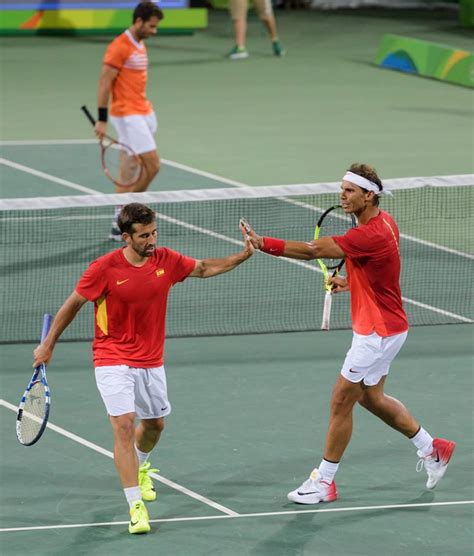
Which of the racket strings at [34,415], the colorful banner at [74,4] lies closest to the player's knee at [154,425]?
the racket strings at [34,415]

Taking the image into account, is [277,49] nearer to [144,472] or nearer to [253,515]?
[144,472]

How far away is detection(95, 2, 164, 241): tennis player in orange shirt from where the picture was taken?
13492 millimetres

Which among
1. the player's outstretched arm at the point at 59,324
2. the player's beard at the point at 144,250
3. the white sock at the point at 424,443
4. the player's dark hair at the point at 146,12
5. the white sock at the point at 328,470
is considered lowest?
the white sock at the point at 328,470

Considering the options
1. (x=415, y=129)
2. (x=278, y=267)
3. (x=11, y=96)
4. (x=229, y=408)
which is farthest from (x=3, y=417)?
(x=11, y=96)

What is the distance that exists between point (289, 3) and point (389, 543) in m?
26.3

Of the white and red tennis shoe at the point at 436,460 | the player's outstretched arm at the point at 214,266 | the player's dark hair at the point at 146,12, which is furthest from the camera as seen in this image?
the player's dark hair at the point at 146,12

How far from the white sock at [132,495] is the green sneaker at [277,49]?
18979mm

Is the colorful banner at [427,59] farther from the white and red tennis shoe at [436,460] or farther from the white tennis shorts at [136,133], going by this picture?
the white and red tennis shoe at [436,460]

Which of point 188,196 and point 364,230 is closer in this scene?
point 364,230

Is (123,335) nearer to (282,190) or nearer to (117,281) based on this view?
(117,281)

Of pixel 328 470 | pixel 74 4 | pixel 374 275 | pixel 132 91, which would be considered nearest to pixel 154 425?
pixel 328 470

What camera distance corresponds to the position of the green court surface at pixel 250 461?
25.2ft

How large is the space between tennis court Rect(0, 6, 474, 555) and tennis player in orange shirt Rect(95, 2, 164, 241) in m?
0.82

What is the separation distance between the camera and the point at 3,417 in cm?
945
